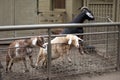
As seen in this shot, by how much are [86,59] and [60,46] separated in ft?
2.13

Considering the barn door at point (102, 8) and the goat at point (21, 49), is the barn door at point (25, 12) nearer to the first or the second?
the barn door at point (102, 8)

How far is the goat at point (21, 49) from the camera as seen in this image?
517cm

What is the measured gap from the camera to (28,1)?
404 inches

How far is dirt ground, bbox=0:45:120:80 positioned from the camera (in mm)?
5316

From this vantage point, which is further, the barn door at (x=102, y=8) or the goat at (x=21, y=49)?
the barn door at (x=102, y=8)

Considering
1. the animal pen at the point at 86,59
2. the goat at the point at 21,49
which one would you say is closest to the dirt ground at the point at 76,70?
the animal pen at the point at 86,59

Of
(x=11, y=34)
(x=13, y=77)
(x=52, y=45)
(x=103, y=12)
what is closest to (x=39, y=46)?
(x=52, y=45)

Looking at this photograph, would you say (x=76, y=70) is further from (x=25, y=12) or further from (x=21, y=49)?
(x=25, y=12)

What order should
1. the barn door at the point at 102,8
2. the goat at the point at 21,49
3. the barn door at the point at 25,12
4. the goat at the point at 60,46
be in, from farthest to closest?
the barn door at the point at 25,12 < the barn door at the point at 102,8 < the goat at the point at 60,46 < the goat at the point at 21,49

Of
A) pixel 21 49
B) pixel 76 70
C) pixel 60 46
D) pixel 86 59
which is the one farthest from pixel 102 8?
pixel 21 49

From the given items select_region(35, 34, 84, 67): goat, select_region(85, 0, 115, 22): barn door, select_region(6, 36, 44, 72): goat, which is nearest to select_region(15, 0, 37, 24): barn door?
select_region(85, 0, 115, 22): barn door

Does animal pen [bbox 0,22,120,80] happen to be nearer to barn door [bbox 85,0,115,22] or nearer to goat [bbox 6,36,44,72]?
goat [bbox 6,36,44,72]

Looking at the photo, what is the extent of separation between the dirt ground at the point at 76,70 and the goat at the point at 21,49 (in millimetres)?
117

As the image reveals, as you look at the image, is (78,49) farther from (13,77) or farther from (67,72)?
(13,77)
